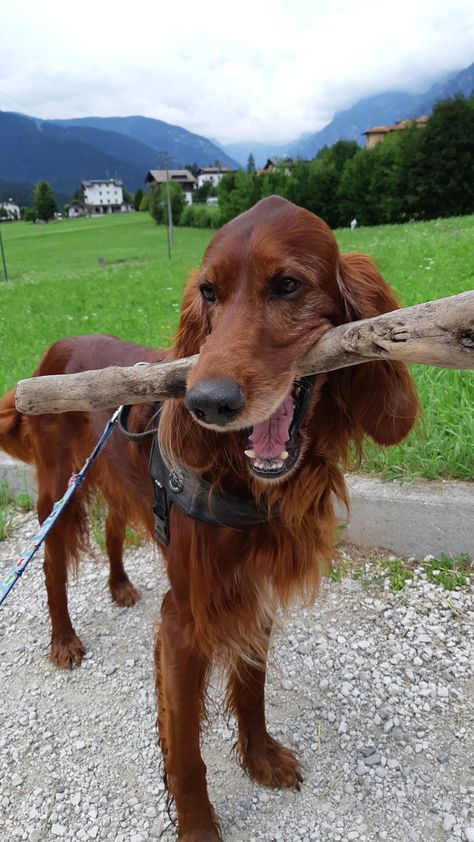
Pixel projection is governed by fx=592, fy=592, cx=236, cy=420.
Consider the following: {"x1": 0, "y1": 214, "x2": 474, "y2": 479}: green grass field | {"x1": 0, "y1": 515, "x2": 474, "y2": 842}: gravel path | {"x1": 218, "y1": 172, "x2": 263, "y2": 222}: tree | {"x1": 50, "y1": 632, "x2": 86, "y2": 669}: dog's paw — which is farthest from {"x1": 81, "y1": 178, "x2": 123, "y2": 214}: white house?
{"x1": 0, "y1": 515, "x2": 474, "y2": 842}: gravel path

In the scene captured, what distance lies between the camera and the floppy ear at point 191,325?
1.64m

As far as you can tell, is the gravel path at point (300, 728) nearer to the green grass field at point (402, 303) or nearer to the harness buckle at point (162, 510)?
the green grass field at point (402, 303)

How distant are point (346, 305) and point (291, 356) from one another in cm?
27

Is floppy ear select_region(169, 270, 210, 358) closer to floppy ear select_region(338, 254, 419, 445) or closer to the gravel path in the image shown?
floppy ear select_region(338, 254, 419, 445)

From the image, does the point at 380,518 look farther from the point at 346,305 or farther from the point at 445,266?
the point at 445,266

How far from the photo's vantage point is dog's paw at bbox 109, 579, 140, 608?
299 centimetres

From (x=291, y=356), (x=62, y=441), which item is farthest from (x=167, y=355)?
(x=62, y=441)

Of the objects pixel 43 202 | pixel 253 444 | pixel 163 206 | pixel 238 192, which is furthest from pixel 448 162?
pixel 43 202

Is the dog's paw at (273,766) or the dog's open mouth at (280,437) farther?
the dog's paw at (273,766)

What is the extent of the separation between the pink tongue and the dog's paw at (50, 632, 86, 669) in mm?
1720

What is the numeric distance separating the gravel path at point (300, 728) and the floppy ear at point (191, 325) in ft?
4.57

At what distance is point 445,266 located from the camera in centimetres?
711

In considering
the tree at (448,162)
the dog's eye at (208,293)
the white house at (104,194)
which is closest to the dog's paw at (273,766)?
the dog's eye at (208,293)

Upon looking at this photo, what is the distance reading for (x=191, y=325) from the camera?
1.70m
